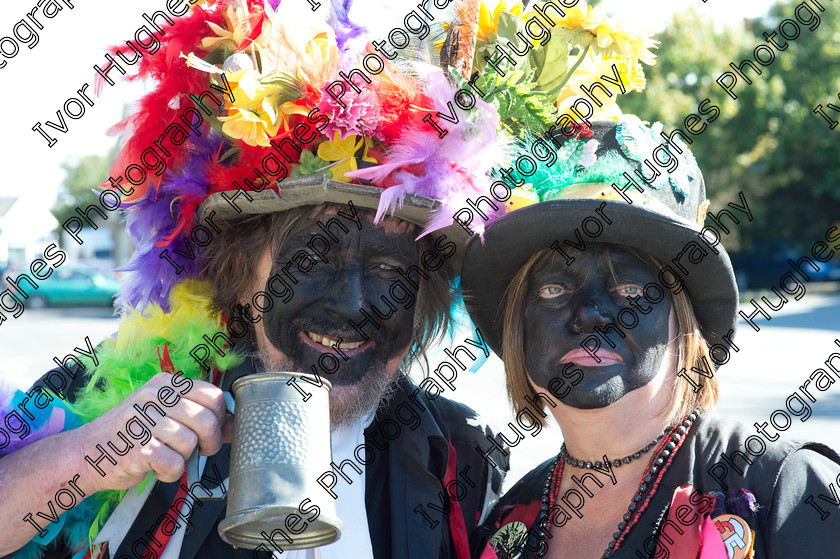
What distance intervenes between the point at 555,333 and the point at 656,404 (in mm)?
367

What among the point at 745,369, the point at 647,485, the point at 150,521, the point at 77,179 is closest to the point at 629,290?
the point at 647,485

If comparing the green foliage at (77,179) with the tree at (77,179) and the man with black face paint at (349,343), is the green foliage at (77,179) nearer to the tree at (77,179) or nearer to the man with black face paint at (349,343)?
the tree at (77,179)

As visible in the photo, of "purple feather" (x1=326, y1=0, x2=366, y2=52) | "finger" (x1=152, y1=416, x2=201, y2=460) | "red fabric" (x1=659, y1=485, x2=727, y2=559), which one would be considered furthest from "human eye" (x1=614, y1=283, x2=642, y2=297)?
"finger" (x1=152, y1=416, x2=201, y2=460)

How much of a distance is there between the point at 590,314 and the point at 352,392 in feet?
2.45

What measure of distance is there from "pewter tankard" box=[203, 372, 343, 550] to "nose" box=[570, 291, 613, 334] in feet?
2.55

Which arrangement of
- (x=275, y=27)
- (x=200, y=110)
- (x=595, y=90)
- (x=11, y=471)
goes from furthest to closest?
1. (x=595, y=90)
2. (x=200, y=110)
3. (x=275, y=27)
4. (x=11, y=471)

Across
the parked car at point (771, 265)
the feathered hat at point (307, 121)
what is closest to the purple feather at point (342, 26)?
the feathered hat at point (307, 121)

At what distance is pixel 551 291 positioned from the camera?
2330mm

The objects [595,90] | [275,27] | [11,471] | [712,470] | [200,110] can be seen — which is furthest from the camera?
[595,90]

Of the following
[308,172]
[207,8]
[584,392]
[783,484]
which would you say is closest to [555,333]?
[584,392]

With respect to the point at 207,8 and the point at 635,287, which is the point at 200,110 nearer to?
the point at 207,8

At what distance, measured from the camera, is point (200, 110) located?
2.44 metres

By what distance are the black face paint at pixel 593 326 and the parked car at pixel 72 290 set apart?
23263mm

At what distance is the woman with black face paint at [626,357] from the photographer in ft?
6.84
